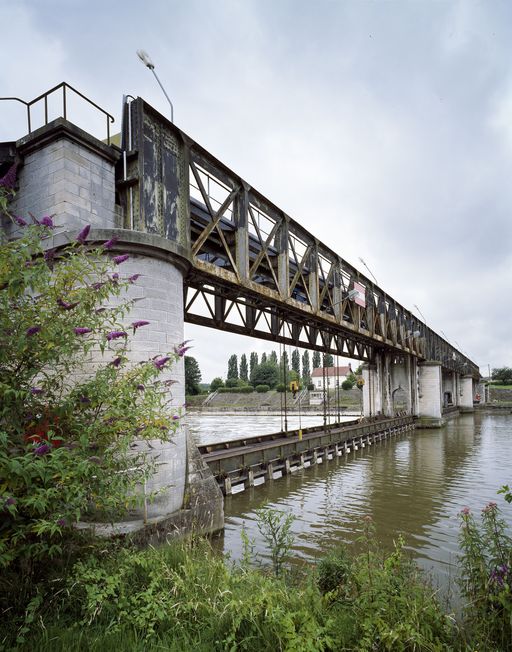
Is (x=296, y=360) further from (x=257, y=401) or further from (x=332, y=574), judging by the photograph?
(x=332, y=574)

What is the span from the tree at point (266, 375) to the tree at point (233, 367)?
66.6 feet

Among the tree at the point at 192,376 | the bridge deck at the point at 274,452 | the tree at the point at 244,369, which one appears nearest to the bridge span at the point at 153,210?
the bridge deck at the point at 274,452

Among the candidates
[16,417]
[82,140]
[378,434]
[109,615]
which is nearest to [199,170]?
[82,140]

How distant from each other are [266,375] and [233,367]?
2600cm

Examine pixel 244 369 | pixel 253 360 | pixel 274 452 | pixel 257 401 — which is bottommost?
pixel 257 401

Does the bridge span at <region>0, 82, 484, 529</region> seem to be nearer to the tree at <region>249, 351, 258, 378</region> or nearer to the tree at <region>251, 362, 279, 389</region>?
the tree at <region>251, 362, 279, 389</region>

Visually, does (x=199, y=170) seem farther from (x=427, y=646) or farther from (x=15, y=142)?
(x=427, y=646)

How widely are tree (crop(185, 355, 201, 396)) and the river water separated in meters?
77.3

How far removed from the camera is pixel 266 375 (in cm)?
11500

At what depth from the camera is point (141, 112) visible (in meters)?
Result: 9.81

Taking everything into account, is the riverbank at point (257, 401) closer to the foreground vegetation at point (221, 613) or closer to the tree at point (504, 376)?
the tree at point (504, 376)

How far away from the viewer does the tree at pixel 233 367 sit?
138125mm

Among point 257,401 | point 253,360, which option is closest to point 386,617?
point 257,401

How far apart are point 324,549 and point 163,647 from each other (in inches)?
243
